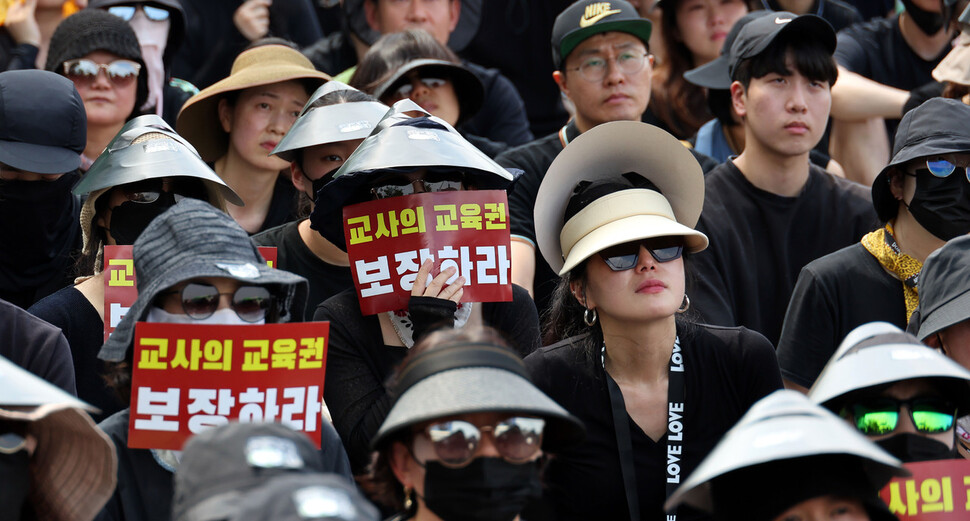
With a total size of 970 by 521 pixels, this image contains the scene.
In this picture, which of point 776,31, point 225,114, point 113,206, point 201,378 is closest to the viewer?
point 201,378

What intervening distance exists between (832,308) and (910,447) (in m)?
1.74

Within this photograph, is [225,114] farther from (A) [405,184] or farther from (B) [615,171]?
(B) [615,171]

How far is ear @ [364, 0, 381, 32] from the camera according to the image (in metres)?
7.78

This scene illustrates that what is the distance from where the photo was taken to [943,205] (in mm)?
5602

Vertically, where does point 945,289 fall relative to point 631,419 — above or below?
above

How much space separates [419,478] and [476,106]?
3.49m

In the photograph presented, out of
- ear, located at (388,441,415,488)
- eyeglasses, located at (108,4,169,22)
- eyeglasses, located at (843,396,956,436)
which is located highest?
eyeglasses, located at (108,4,169,22)

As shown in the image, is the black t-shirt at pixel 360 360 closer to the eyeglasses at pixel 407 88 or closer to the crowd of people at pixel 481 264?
the crowd of people at pixel 481 264

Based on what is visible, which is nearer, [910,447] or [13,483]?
[13,483]

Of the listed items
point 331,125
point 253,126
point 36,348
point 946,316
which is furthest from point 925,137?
point 36,348

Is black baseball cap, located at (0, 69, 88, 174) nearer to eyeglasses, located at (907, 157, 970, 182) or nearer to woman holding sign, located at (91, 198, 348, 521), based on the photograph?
woman holding sign, located at (91, 198, 348, 521)

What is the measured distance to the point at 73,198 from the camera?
6.01 meters

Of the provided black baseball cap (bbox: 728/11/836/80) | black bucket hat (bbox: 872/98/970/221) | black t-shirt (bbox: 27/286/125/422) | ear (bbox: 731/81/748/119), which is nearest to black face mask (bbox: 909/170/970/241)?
black bucket hat (bbox: 872/98/970/221)

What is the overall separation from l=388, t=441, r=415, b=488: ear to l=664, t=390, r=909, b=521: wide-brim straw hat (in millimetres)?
668
